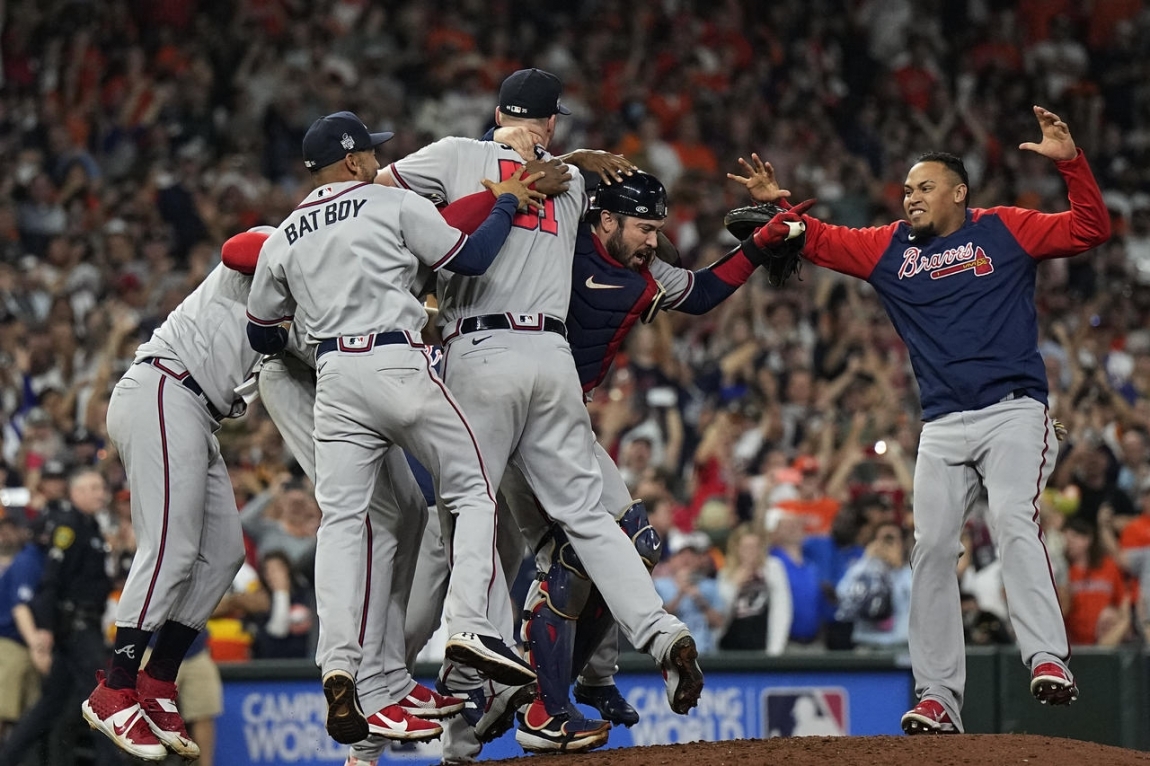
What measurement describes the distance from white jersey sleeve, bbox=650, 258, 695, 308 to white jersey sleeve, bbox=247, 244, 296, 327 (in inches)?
61.9

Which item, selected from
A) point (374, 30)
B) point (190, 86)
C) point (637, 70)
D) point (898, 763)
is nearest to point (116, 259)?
point (190, 86)

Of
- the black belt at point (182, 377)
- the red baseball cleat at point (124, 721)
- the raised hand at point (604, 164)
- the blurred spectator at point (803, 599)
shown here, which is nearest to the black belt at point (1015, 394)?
the raised hand at point (604, 164)

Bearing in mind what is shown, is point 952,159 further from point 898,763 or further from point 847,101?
point 847,101

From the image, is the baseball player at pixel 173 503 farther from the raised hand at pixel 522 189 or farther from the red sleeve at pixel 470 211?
the raised hand at pixel 522 189

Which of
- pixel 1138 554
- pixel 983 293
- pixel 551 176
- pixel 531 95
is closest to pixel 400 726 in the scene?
pixel 551 176

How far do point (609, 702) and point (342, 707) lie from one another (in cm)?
142

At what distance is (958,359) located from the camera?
6.72 m

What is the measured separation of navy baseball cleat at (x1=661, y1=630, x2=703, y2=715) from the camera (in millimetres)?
6117

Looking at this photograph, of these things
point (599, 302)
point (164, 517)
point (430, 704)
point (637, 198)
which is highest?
point (637, 198)

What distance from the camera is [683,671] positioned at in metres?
6.12

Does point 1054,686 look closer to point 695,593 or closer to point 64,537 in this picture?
point 695,593

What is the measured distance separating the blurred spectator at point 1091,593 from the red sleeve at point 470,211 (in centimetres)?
583

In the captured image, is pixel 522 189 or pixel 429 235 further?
pixel 522 189

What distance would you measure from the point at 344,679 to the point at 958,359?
273cm
